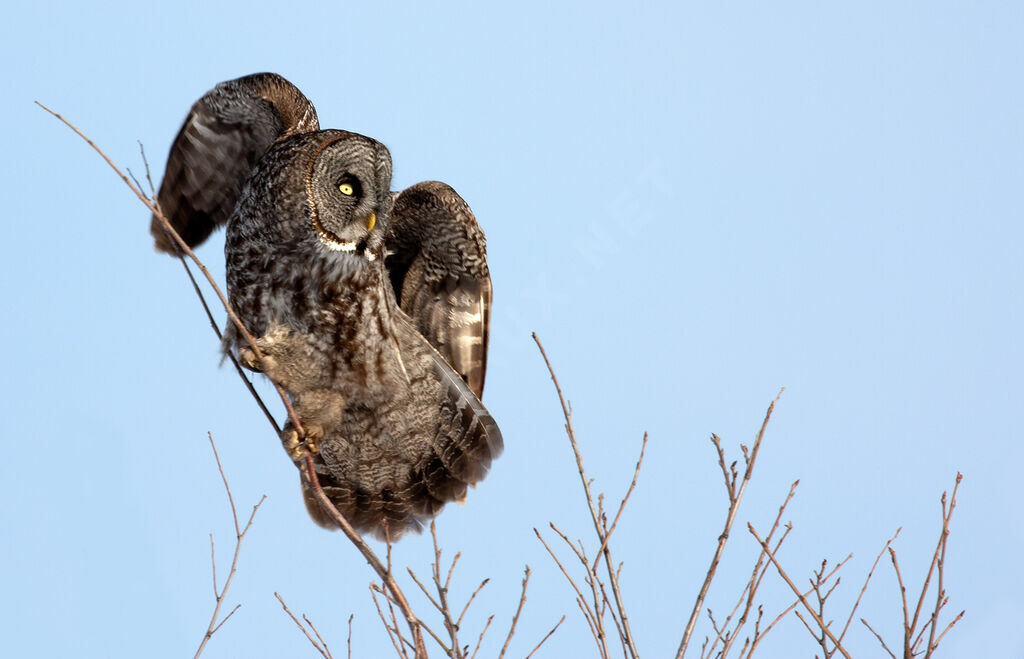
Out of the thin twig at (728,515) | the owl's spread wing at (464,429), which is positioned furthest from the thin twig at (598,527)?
the owl's spread wing at (464,429)

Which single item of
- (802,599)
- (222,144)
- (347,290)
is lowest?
(802,599)

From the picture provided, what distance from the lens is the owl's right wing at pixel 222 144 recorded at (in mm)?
4863

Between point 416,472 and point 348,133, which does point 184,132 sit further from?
point 416,472

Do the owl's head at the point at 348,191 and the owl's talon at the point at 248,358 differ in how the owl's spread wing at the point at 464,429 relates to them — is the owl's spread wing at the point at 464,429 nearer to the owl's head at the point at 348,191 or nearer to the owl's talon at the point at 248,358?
the owl's head at the point at 348,191

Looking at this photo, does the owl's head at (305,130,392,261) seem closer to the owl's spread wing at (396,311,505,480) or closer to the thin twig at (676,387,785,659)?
the owl's spread wing at (396,311,505,480)

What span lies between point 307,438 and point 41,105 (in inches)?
68.6

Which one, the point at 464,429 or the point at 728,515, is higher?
the point at 464,429

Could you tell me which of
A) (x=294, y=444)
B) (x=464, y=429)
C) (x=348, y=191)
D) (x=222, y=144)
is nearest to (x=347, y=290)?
(x=348, y=191)

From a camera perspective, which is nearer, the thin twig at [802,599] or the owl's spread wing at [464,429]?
the thin twig at [802,599]

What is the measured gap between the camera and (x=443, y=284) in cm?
506

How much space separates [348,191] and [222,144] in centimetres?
82

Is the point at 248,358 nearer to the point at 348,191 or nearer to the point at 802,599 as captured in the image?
the point at 348,191

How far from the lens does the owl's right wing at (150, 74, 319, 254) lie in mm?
4863

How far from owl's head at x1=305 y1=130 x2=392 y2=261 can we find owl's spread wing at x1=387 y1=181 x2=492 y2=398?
458 millimetres
